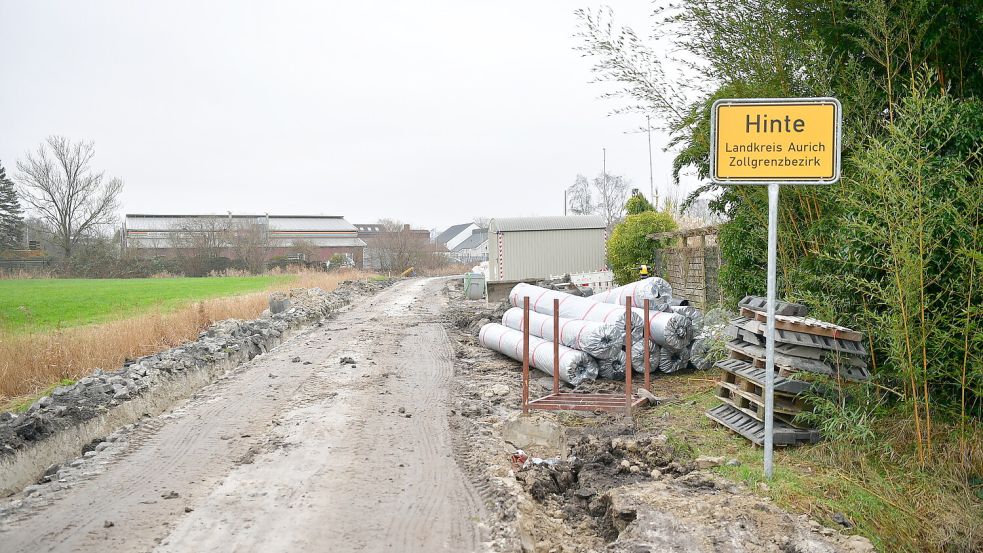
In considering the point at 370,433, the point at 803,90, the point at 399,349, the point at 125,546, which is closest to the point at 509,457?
the point at 370,433

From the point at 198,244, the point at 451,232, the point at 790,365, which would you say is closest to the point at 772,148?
the point at 790,365

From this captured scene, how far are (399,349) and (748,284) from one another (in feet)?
23.1

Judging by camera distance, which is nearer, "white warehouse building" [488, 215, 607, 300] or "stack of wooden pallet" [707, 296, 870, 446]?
"stack of wooden pallet" [707, 296, 870, 446]

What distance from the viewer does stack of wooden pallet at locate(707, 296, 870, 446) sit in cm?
571

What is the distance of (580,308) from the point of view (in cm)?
1109

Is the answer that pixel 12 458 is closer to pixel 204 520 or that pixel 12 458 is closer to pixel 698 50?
pixel 204 520

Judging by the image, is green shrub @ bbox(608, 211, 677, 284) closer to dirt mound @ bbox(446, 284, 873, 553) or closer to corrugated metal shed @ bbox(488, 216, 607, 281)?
corrugated metal shed @ bbox(488, 216, 607, 281)

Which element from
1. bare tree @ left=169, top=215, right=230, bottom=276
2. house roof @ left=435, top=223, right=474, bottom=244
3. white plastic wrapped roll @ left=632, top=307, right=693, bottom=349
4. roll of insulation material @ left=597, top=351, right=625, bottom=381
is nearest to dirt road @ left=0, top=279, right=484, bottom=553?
roll of insulation material @ left=597, top=351, right=625, bottom=381

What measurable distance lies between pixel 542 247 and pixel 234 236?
3689 cm

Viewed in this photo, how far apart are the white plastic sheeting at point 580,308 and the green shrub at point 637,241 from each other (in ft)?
16.1

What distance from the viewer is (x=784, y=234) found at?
7.51m

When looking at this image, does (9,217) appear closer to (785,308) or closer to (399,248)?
(399,248)

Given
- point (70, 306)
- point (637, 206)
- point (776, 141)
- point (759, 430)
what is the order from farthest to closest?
point (70, 306), point (637, 206), point (759, 430), point (776, 141)

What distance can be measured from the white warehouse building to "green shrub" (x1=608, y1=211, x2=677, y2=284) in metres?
5.32
